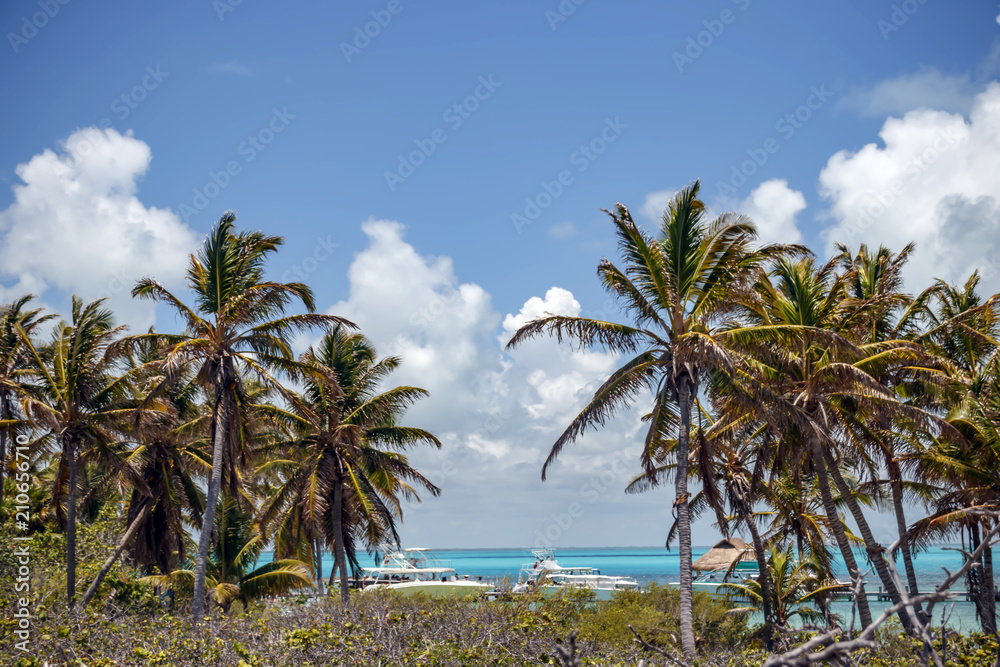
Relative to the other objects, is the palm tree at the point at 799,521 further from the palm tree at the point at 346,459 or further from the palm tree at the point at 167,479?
the palm tree at the point at 167,479

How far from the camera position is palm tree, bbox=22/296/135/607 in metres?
16.9

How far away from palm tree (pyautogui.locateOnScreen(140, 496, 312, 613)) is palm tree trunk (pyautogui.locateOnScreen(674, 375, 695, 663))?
464 inches

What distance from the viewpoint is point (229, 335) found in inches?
656

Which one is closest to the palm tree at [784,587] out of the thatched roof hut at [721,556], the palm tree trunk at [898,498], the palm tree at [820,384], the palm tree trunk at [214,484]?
the palm tree trunk at [898,498]

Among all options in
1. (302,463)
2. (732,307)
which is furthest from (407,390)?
(732,307)

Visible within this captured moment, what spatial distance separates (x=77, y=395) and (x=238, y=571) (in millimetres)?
8399

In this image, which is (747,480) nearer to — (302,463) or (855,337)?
(855,337)

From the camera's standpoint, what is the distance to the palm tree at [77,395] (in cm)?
1692

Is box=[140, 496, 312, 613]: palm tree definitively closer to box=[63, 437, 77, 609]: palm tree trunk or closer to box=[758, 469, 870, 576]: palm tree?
box=[63, 437, 77, 609]: palm tree trunk

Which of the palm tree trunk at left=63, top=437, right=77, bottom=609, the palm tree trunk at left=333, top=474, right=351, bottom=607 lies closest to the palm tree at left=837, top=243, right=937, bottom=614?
the palm tree trunk at left=333, top=474, right=351, bottom=607

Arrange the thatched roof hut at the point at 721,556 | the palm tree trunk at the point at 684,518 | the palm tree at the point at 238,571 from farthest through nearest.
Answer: the thatched roof hut at the point at 721,556 < the palm tree at the point at 238,571 < the palm tree trunk at the point at 684,518

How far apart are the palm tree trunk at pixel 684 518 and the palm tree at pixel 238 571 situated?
11781 millimetres

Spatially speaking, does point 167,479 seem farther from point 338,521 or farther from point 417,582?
point 417,582

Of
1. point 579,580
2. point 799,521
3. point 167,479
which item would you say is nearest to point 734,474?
point 799,521
